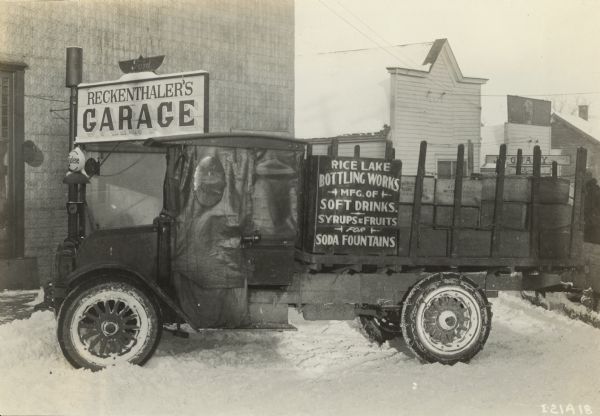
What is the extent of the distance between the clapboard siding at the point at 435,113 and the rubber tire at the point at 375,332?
Answer: 967cm

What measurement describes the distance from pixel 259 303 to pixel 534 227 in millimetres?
2760

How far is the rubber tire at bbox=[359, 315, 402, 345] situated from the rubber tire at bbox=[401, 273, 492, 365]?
770 mm

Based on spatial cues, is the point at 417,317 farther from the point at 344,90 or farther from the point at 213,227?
the point at 344,90

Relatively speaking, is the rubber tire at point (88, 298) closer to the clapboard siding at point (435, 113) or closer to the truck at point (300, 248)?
the truck at point (300, 248)

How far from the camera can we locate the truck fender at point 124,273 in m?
4.68

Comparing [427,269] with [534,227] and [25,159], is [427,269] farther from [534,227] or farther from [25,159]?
[25,159]

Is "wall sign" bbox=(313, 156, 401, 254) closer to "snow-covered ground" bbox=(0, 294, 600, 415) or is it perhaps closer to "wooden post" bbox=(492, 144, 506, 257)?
"wooden post" bbox=(492, 144, 506, 257)

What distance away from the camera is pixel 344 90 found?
15.7 meters

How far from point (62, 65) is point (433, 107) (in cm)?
1070

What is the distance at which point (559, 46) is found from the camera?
570 cm

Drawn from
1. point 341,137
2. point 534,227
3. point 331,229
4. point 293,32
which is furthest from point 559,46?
point 341,137

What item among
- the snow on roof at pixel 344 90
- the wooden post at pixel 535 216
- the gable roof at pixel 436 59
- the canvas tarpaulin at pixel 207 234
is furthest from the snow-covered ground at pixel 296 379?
the gable roof at pixel 436 59

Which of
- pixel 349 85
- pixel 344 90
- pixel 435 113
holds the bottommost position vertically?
pixel 435 113

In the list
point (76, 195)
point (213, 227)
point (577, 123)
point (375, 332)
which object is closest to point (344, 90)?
point (375, 332)
